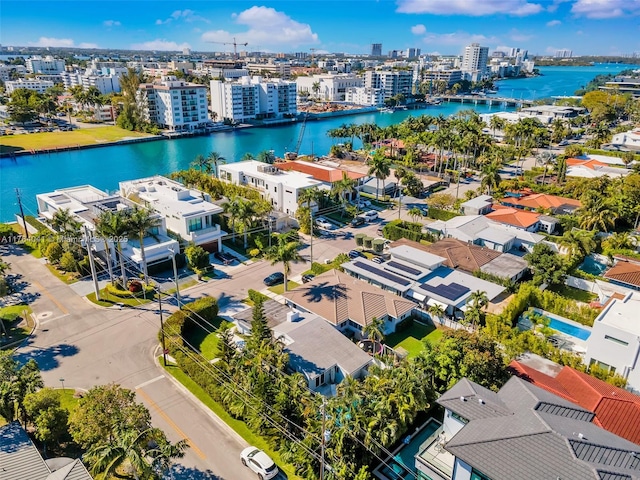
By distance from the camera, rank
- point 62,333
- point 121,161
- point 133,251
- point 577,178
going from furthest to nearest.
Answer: point 121,161
point 577,178
point 133,251
point 62,333

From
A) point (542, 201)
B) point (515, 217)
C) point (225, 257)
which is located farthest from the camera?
point (542, 201)

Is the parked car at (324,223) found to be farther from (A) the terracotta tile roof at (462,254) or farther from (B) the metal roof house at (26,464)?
(B) the metal roof house at (26,464)

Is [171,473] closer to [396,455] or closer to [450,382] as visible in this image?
[396,455]

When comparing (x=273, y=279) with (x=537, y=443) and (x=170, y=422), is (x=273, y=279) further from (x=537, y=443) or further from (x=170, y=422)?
(x=537, y=443)

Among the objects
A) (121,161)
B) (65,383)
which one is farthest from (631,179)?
(121,161)

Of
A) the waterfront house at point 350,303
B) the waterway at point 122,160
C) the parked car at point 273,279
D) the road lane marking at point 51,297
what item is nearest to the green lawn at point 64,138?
the waterway at point 122,160

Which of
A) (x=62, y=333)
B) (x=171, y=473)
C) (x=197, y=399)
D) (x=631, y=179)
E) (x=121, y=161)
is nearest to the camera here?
(x=171, y=473)

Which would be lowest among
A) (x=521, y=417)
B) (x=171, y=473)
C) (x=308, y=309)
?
(x=171, y=473)

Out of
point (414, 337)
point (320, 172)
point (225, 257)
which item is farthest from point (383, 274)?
point (320, 172)
